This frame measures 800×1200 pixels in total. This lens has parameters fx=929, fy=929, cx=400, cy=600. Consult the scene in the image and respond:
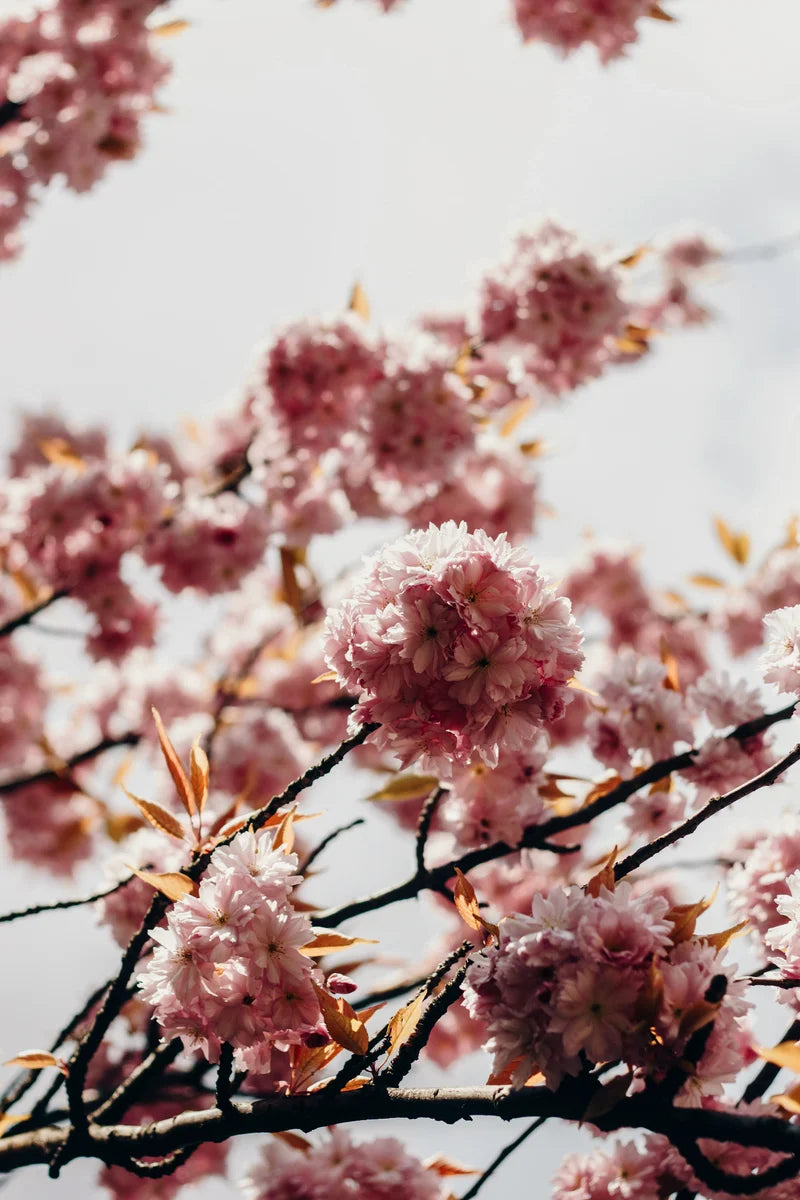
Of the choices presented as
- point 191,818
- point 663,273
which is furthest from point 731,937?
point 663,273

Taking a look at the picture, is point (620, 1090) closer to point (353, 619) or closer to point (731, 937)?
point (731, 937)

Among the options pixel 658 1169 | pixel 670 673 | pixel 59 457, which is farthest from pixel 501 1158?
pixel 59 457

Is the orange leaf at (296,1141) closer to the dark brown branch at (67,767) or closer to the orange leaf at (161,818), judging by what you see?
the orange leaf at (161,818)

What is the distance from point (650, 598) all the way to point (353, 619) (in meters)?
4.95

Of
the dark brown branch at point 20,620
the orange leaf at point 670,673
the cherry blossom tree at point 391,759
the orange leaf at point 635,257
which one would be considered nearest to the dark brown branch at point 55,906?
the cherry blossom tree at point 391,759

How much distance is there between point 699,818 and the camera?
134 centimetres

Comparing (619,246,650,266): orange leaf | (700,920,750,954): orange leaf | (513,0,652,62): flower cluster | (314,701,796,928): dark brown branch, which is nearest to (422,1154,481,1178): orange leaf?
(314,701,796,928): dark brown branch

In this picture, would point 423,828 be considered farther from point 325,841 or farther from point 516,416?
point 516,416

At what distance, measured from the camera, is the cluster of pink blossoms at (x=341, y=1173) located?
1.93m

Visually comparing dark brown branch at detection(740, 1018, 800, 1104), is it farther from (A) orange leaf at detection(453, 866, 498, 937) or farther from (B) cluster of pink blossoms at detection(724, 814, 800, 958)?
(A) orange leaf at detection(453, 866, 498, 937)

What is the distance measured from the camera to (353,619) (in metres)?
1.29

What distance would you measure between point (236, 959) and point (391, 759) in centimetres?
37

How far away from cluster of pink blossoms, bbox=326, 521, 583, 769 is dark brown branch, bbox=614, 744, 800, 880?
216 mm

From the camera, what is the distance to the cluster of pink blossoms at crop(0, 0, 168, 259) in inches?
158
